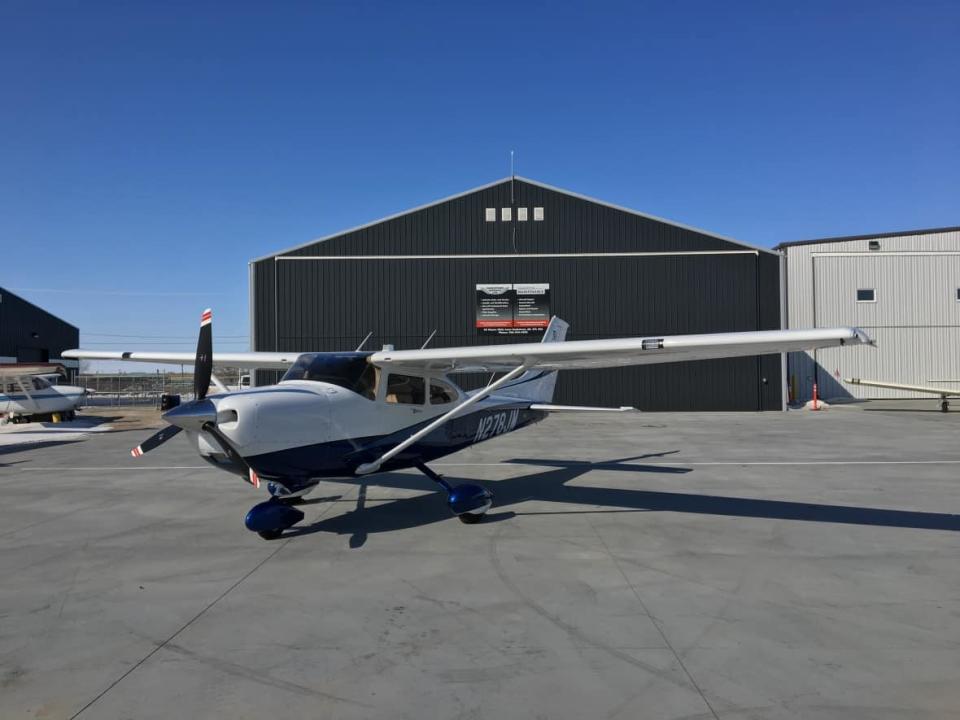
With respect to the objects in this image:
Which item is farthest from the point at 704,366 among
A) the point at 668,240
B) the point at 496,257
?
the point at 496,257

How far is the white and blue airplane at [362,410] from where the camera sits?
19.5 ft

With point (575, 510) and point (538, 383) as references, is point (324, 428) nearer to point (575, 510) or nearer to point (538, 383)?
point (575, 510)

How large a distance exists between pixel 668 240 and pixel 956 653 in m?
24.1

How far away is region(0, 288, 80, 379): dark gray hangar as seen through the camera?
39.6 metres

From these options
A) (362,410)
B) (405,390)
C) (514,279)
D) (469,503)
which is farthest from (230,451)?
(514,279)

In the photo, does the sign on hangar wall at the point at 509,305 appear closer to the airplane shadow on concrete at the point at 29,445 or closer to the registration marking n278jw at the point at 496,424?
the airplane shadow on concrete at the point at 29,445

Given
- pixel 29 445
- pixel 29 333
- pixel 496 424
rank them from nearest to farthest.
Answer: pixel 496 424
pixel 29 445
pixel 29 333

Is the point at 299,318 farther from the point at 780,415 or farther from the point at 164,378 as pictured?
the point at 164,378

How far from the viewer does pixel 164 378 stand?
52781 mm

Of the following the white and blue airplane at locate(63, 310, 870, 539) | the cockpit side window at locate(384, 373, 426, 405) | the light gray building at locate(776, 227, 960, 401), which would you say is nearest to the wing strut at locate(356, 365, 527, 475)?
the white and blue airplane at locate(63, 310, 870, 539)

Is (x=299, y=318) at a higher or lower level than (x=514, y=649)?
higher

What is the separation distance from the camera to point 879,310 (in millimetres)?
30703

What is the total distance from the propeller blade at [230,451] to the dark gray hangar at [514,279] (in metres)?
19.9

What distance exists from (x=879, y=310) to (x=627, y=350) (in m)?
30.4
